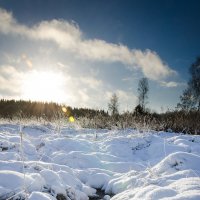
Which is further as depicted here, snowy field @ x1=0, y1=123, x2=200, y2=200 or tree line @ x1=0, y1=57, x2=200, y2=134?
tree line @ x1=0, y1=57, x2=200, y2=134

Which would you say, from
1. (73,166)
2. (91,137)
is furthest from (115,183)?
(91,137)

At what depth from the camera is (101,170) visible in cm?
603

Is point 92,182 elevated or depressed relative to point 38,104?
depressed

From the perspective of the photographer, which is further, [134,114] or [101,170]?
[134,114]

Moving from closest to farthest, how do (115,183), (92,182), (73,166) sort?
(115,183) → (92,182) → (73,166)

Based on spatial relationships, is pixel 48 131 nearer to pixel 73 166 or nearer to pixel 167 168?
pixel 73 166

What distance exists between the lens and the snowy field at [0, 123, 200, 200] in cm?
354

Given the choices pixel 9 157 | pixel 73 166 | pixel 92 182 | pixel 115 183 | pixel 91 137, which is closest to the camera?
pixel 115 183

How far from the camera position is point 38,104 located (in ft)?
144

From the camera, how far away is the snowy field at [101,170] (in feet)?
11.6

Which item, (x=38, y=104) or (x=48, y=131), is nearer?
(x=48, y=131)

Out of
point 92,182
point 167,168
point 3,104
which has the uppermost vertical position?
point 3,104

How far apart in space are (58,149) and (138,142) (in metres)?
2.44

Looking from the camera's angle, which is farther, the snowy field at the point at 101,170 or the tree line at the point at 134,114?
the tree line at the point at 134,114
